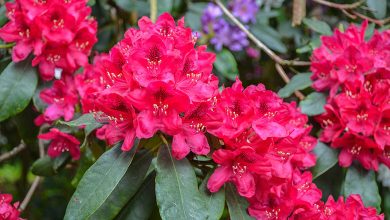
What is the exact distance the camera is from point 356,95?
153 cm

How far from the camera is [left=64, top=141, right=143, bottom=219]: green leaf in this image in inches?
42.1

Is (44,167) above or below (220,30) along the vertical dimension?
below

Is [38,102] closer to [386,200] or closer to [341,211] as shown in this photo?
[341,211]

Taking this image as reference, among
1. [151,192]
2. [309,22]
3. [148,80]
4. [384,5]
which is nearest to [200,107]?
[148,80]

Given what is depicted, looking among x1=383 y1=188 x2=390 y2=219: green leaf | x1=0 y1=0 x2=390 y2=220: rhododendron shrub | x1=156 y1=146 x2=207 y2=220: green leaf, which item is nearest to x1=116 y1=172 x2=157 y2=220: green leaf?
x1=0 y1=0 x2=390 y2=220: rhododendron shrub

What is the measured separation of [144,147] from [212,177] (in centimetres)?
17

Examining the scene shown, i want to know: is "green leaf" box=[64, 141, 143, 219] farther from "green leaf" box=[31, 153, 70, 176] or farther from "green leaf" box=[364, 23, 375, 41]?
"green leaf" box=[364, 23, 375, 41]

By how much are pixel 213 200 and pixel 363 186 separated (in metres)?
0.60

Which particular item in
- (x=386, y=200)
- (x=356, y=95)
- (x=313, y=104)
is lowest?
(x=386, y=200)

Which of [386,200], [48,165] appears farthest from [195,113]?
[386,200]

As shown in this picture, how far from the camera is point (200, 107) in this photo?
1.13 meters

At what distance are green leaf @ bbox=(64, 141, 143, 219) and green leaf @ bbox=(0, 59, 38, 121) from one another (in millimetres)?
482

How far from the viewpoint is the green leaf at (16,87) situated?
1514 millimetres

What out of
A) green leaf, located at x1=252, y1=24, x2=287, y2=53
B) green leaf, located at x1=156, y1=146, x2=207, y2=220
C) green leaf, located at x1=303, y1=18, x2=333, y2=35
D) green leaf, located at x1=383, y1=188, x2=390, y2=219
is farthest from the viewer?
green leaf, located at x1=252, y1=24, x2=287, y2=53
